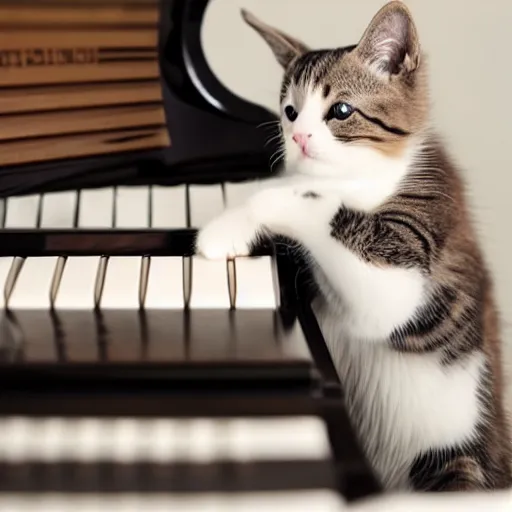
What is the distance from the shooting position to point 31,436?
20.4 inches

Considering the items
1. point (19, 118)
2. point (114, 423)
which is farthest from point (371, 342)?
point (19, 118)

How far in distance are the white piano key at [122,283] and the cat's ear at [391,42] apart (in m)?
0.29

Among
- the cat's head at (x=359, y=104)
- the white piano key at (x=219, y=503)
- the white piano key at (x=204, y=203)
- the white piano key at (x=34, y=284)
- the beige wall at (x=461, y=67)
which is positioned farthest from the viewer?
the beige wall at (x=461, y=67)

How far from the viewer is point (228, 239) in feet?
2.39

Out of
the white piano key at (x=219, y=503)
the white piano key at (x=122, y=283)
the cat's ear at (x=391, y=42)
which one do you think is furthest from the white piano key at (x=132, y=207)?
the white piano key at (x=219, y=503)

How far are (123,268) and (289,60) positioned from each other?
0.31m

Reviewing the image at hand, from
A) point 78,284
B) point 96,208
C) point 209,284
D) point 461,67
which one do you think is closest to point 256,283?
point 209,284

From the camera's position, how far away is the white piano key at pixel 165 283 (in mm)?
659

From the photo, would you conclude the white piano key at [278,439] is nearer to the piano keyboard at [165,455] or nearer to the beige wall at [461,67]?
the piano keyboard at [165,455]

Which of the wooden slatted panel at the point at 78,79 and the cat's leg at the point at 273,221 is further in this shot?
the wooden slatted panel at the point at 78,79

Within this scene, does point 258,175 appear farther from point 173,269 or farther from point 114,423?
point 114,423

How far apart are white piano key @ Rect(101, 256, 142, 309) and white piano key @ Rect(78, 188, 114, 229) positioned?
0.48ft

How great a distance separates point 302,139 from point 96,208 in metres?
0.25

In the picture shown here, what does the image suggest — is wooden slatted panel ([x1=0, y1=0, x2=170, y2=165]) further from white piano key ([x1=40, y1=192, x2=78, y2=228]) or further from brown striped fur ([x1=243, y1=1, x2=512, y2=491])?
brown striped fur ([x1=243, y1=1, x2=512, y2=491])
